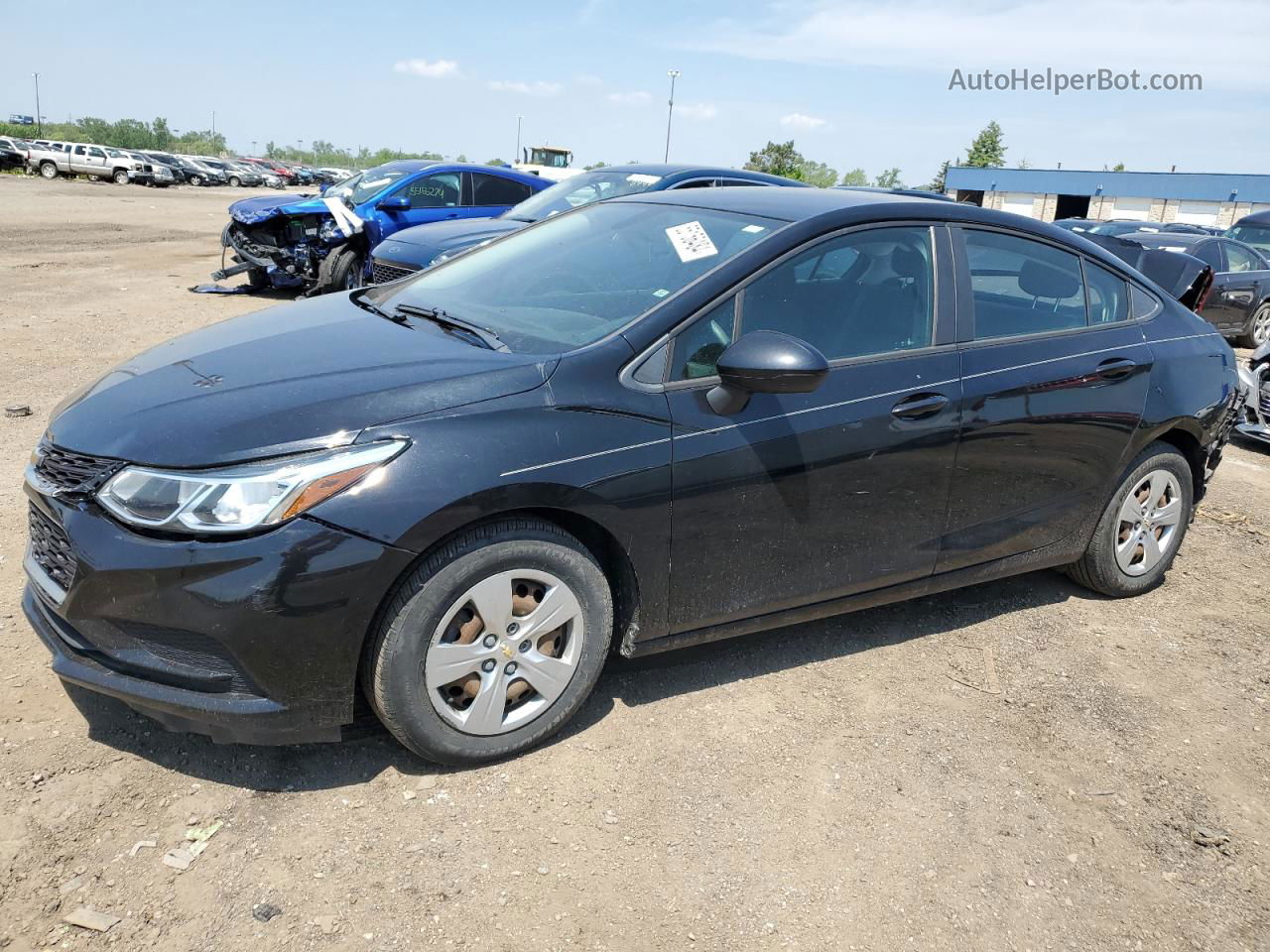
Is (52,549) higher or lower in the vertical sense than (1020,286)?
lower

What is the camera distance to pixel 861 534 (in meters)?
3.49

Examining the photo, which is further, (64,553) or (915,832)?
(915,832)

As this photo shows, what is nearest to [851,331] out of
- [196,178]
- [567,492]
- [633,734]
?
[567,492]

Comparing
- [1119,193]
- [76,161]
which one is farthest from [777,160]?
[76,161]

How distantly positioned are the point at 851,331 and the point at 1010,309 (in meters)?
0.85

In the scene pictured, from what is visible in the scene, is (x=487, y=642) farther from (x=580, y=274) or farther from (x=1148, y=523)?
(x=1148, y=523)

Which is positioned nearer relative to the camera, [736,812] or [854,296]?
[736,812]

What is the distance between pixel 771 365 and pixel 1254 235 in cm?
1576

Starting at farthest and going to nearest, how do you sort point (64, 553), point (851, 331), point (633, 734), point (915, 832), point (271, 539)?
point (851, 331)
point (633, 734)
point (915, 832)
point (64, 553)
point (271, 539)

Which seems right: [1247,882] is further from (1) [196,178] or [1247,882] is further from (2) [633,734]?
(1) [196,178]

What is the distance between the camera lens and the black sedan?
12.8 meters

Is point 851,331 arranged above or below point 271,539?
above

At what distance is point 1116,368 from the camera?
161 inches

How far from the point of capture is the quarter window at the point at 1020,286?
12.5ft
